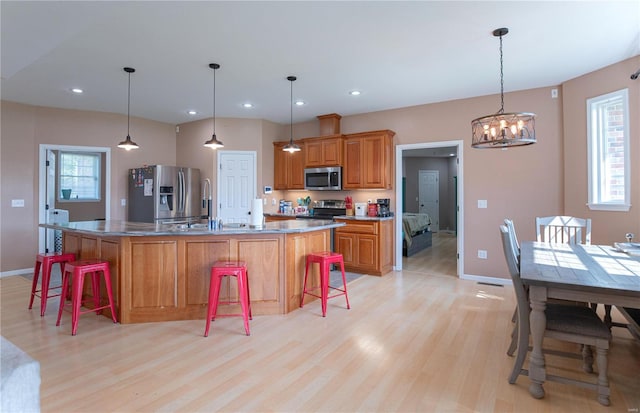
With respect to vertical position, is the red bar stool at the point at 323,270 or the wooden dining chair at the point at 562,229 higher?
the wooden dining chair at the point at 562,229

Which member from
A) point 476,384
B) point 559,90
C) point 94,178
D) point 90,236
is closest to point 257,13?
point 90,236

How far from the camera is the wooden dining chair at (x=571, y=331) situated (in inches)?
74.9

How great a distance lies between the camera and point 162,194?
5625 millimetres

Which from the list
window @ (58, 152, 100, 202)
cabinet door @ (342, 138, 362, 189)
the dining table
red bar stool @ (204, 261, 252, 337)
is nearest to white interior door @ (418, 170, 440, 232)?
cabinet door @ (342, 138, 362, 189)

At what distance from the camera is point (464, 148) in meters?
4.87

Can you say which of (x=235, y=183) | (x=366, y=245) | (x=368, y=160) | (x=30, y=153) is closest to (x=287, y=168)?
(x=235, y=183)

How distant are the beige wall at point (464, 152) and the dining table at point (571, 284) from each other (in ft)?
5.74

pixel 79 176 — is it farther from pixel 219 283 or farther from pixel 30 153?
pixel 219 283

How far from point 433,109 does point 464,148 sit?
80 cm

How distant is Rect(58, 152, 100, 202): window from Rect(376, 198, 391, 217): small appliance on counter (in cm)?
612

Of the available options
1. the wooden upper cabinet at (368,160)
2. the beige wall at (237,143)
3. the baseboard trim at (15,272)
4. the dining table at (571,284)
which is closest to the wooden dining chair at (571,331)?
the dining table at (571,284)

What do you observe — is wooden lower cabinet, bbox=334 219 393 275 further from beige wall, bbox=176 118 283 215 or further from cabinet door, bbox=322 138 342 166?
beige wall, bbox=176 118 283 215

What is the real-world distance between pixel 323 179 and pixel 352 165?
0.58m

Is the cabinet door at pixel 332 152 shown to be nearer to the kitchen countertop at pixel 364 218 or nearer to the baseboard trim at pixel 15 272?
the kitchen countertop at pixel 364 218
